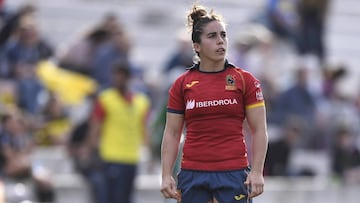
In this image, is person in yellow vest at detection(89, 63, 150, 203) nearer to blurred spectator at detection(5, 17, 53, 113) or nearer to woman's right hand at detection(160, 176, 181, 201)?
blurred spectator at detection(5, 17, 53, 113)

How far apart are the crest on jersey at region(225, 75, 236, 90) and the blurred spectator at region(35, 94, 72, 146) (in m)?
6.85

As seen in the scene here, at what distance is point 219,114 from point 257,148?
336 mm

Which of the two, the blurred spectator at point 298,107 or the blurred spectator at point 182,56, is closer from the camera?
the blurred spectator at point 182,56

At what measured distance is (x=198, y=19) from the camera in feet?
25.7

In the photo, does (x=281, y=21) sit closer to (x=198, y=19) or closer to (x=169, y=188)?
(x=198, y=19)

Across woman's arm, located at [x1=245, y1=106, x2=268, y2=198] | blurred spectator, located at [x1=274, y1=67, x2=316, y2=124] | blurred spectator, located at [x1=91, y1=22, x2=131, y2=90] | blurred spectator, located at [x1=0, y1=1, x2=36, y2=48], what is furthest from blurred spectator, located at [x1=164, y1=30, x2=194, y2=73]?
woman's arm, located at [x1=245, y1=106, x2=268, y2=198]

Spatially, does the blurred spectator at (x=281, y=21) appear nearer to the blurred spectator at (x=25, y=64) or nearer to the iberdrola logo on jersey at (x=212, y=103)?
the blurred spectator at (x=25, y=64)

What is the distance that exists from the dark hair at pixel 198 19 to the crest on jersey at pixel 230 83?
334 mm

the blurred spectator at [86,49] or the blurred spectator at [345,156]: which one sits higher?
the blurred spectator at [86,49]

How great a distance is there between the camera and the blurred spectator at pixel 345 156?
53.3 feet

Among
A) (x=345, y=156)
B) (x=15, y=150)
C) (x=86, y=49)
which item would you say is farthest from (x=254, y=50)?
(x=15, y=150)

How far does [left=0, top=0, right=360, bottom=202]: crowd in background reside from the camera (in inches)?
551

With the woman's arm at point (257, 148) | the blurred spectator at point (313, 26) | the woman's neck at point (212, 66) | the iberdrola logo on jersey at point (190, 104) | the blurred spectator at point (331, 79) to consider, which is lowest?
the woman's arm at point (257, 148)

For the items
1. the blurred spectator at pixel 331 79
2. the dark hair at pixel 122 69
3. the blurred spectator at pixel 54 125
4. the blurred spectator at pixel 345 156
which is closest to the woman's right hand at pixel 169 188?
the dark hair at pixel 122 69
